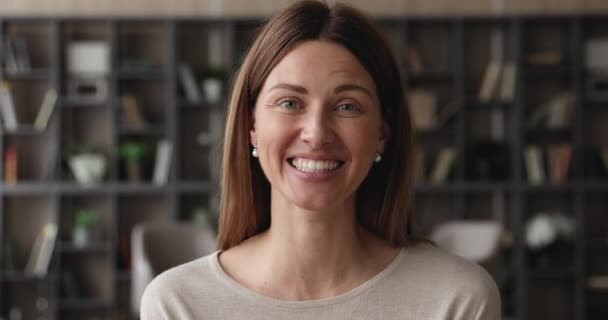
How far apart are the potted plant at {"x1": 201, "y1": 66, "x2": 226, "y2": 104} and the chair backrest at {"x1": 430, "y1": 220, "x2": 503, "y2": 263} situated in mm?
2015

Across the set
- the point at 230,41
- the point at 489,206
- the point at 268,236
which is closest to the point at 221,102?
the point at 230,41

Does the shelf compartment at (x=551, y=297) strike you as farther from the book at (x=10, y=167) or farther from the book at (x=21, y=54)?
the book at (x=21, y=54)

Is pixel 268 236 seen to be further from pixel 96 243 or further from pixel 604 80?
pixel 604 80

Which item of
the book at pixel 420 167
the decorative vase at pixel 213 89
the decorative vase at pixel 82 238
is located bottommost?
the decorative vase at pixel 82 238

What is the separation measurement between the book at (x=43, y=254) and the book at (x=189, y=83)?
1.44 meters

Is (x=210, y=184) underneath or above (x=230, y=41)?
underneath

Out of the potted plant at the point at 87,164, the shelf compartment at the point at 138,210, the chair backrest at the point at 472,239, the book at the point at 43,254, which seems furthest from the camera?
the shelf compartment at the point at 138,210

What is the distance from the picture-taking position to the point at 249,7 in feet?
A: 21.4

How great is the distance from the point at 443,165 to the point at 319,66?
16.7 ft

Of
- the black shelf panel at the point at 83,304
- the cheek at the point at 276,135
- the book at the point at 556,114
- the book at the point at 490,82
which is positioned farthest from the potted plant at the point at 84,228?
the cheek at the point at 276,135

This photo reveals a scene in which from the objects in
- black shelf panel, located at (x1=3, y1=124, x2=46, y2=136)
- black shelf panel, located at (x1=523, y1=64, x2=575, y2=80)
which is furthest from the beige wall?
black shelf panel, located at (x1=3, y1=124, x2=46, y2=136)

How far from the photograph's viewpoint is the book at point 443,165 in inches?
249

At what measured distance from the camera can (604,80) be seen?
6414mm

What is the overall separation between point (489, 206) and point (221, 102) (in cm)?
227
